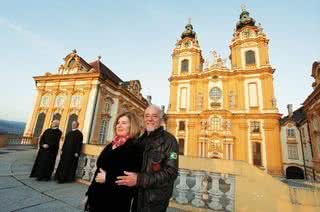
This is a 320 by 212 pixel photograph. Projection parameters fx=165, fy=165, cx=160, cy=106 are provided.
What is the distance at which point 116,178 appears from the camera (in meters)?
1.70

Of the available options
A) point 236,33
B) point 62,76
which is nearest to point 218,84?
point 236,33

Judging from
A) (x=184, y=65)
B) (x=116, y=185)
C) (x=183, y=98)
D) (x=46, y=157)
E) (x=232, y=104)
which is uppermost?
(x=184, y=65)

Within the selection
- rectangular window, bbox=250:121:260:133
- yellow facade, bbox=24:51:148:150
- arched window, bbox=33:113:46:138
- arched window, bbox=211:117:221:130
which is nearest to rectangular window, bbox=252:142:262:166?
rectangular window, bbox=250:121:260:133

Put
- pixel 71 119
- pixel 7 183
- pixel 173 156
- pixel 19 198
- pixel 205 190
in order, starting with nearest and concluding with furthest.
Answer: pixel 173 156
pixel 19 198
pixel 205 190
pixel 7 183
pixel 71 119

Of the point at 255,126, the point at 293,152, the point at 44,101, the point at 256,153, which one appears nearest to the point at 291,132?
the point at 293,152

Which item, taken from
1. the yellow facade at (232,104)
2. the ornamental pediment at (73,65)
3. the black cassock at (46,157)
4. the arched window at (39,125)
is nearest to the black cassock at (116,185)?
the black cassock at (46,157)

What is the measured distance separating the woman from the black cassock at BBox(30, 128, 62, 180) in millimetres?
3913

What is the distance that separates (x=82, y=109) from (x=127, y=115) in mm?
18787

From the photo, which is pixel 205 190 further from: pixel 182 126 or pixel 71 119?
pixel 182 126

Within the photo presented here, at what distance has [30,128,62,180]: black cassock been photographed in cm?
484

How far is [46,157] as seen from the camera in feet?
16.7

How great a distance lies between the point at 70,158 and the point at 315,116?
23.3 meters

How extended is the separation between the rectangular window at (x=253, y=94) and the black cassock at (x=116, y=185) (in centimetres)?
2766

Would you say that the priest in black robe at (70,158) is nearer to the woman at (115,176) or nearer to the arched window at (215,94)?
the woman at (115,176)
